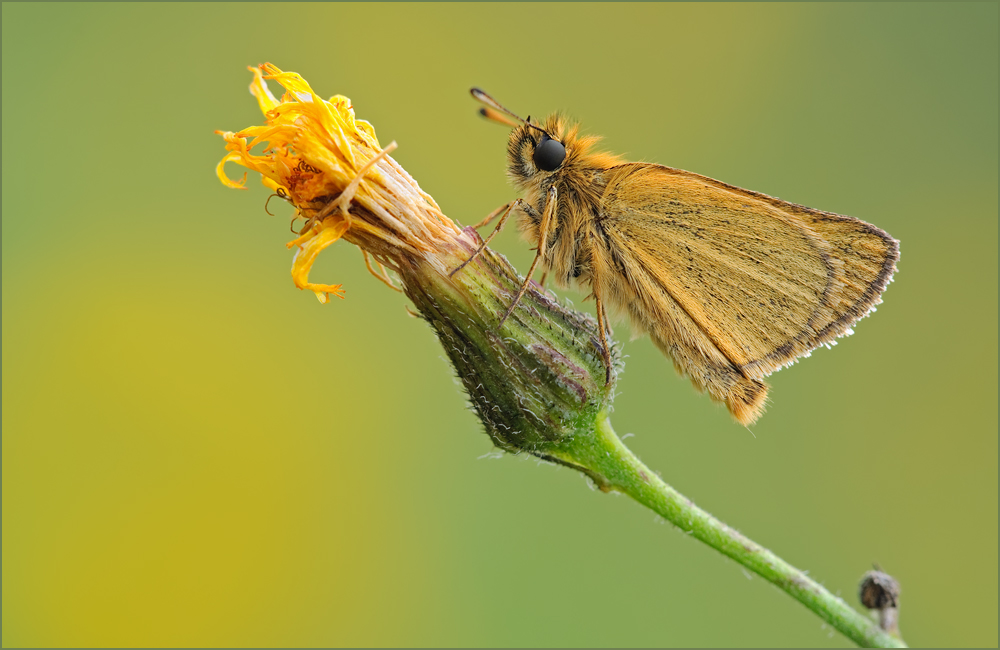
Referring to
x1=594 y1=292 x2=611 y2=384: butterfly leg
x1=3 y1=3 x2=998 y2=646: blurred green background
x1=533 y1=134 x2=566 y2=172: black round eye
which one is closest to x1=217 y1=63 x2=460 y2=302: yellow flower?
x1=533 y1=134 x2=566 y2=172: black round eye

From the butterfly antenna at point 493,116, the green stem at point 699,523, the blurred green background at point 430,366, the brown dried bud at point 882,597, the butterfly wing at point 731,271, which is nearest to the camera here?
the green stem at point 699,523

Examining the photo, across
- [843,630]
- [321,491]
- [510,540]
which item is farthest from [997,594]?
[321,491]

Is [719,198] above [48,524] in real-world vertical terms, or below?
above

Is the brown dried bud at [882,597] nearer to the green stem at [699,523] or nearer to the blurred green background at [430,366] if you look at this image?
the green stem at [699,523]

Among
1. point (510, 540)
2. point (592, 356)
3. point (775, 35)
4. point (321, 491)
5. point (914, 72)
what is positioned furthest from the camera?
point (775, 35)

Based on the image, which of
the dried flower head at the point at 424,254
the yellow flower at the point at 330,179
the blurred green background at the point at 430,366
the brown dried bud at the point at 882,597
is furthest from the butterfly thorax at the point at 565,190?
the blurred green background at the point at 430,366

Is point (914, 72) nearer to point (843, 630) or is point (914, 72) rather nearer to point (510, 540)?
point (510, 540)

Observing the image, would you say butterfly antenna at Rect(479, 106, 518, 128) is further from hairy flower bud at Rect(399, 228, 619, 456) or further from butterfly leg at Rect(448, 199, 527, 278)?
hairy flower bud at Rect(399, 228, 619, 456)
